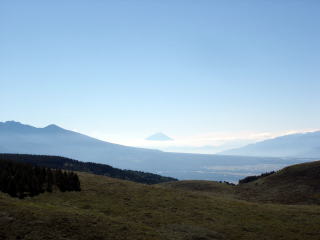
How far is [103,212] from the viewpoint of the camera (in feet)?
114

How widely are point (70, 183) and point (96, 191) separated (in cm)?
388

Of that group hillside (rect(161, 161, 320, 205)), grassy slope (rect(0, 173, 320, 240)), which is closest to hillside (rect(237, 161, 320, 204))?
hillside (rect(161, 161, 320, 205))

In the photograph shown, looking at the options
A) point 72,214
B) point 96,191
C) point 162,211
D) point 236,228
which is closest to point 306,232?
point 236,228

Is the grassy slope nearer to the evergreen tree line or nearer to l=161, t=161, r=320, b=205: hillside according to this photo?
the evergreen tree line

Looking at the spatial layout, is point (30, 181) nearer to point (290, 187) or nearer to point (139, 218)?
point (139, 218)

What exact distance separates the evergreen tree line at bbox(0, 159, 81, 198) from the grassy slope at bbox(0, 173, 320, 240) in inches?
67.3

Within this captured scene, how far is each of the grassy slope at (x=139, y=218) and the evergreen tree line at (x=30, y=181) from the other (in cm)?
171

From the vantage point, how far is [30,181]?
40562 mm

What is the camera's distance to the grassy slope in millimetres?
26125

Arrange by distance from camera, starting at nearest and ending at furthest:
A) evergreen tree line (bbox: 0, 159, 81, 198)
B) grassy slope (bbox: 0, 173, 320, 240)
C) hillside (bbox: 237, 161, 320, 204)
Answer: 1. grassy slope (bbox: 0, 173, 320, 240)
2. evergreen tree line (bbox: 0, 159, 81, 198)
3. hillside (bbox: 237, 161, 320, 204)

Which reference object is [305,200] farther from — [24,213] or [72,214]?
[24,213]

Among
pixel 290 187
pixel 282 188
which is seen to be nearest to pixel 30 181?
pixel 282 188

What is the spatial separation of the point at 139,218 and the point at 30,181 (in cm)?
1635

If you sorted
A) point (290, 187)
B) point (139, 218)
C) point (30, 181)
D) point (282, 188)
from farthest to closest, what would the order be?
point (282, 188)
point (290, 187)
point (30, 181)
point (139, 218)
